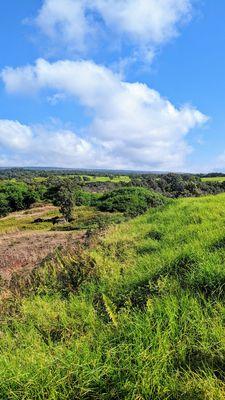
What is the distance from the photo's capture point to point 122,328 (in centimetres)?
456

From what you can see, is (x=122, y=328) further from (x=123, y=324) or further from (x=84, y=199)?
(x=84, y=199)

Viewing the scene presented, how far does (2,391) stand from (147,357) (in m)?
1.44

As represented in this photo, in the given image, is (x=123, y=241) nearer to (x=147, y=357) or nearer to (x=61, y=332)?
(x=61, y=332)

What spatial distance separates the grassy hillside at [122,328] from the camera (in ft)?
11.8

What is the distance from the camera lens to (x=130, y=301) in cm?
532

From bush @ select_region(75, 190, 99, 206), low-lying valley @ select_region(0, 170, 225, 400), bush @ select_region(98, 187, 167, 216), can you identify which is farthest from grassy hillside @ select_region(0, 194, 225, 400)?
bush @ select_region(75, 190, 99, 206)

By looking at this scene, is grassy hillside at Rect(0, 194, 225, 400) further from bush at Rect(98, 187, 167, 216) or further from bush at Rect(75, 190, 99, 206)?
bush at Rect(75, 190, 99, 206)

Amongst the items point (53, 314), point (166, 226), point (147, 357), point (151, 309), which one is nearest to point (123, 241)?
point (166, 226)

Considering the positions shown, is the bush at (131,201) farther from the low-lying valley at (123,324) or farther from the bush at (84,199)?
the low-lying valley at (123,324)

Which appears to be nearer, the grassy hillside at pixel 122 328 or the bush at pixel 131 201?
the grassy hillside at pixel 122 328

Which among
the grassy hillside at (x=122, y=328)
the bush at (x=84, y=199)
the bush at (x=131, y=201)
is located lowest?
the bush at (x=84, y=199)

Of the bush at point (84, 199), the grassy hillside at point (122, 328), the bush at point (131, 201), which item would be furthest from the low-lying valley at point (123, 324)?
the bush at point (84, 199)

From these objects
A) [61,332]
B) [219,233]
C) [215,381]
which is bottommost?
[61,332]

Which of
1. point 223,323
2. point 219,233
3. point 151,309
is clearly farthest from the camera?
point 219,233
